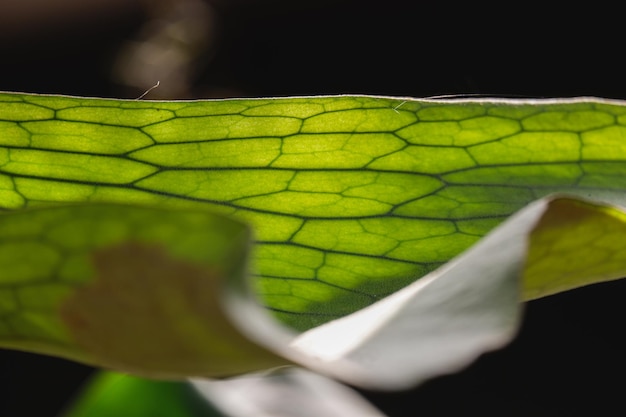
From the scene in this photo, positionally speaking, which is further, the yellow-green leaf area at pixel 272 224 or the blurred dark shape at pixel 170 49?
→ the blurred dark shape at pixel 170 49

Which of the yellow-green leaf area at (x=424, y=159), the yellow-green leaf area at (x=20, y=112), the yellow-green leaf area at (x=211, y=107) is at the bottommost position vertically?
the yellow-green leaf area at (x=424, y=159)

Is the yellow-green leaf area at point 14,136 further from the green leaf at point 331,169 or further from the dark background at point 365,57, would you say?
the dark background at point 365,57

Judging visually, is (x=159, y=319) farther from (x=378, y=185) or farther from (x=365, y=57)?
(x=365, y=57)

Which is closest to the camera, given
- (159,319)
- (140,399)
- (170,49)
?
(159,319)

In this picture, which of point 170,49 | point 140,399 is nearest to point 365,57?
point 170,49

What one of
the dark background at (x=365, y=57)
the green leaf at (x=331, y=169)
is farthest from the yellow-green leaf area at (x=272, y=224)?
the dark background at (x=365, y=57)

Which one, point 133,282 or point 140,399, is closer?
point 133,282

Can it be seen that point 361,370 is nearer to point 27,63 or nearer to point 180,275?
point 180,275

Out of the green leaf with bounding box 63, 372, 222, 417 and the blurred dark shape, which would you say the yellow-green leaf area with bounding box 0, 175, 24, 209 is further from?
the blurred dark shape

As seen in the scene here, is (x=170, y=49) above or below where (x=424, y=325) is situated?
above
